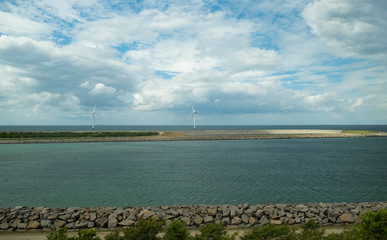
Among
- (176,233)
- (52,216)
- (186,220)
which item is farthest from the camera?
(52,216)

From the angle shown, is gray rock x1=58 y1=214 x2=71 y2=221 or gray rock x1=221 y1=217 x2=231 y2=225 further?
gray rock x1=58 y1=214 x2=71 y2=221

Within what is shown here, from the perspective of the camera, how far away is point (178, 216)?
51.0 feet

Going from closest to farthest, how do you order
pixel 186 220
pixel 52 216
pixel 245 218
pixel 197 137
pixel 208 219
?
pixel 186 220 → pixel 208 219 → pixel 245 218 → pixel 52 216 → pixel 197 137

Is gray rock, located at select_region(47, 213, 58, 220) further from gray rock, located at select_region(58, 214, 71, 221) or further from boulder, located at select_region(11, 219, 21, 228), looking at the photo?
boulder, located at select_region(11, 219, 21, 228)

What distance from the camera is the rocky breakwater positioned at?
14.7 meters

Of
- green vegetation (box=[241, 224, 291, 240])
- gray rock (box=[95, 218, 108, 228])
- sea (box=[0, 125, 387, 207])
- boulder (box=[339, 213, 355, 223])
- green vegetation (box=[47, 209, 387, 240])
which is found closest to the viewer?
green vegetation (box=[47, 209, 387, 240])

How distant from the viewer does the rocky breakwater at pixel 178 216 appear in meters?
14.7

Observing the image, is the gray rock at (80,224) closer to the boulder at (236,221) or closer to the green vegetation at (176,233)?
the green vegetation at (176,233)

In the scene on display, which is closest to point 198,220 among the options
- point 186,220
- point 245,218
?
point 186,220

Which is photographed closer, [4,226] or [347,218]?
[4,226]

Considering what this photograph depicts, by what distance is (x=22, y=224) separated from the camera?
47.9 ft

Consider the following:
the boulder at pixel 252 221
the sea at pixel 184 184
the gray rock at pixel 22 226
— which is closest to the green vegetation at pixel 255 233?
the boulder at pixel 252 221

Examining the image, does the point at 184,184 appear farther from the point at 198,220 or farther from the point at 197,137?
the point at 197,137

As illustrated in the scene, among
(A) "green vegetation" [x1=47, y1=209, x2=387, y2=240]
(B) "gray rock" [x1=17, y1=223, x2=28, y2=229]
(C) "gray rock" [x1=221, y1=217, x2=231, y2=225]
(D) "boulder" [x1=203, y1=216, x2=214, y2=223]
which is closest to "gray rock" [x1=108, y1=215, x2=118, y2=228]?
(A) "green vegetation" [x1=47, y1=209, x2=387, y2=240]
